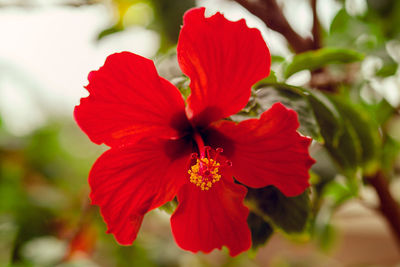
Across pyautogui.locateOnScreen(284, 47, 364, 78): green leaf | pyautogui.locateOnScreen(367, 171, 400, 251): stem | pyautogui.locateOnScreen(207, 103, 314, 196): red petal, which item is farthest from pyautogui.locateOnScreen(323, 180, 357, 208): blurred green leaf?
pyautogui.locateOnScreen(207, 103, 314, 196): red petal

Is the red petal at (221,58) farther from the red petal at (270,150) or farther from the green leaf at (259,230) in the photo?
the green leaf at (259,230)

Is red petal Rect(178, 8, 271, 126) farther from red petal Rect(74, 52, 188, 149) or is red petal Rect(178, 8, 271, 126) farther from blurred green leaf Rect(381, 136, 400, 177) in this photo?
blurred green leaf Rect(381, 136, 400, 177)

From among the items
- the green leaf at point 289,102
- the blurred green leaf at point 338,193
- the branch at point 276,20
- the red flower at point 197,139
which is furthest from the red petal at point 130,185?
the blurred green leaf at point 338,193

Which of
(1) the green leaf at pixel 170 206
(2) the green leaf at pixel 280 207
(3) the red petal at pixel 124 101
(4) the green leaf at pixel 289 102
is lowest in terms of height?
(2) the green leaf at pixel 280 207

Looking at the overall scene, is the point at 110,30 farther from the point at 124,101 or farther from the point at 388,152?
the point at 388,152

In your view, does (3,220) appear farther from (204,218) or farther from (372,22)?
(372,22)

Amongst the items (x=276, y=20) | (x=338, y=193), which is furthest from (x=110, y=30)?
(x=338, y=193)
